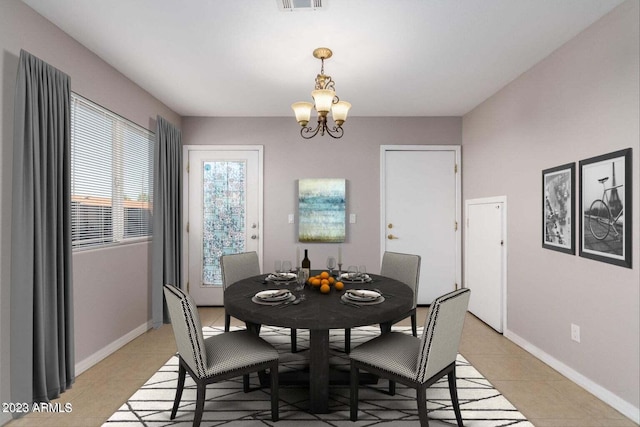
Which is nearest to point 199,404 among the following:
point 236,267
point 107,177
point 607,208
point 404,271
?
point 236,267

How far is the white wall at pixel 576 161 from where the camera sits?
2139mm

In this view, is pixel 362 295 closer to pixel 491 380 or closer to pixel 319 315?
pixel 319 315

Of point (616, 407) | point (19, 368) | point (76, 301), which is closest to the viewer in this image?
point (19, 368)

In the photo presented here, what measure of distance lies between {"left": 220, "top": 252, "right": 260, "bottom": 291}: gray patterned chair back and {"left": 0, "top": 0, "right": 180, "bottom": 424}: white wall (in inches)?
38.3

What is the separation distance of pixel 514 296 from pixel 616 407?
1.28 meters

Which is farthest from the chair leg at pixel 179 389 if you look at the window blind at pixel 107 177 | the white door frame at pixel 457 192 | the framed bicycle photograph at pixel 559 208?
the white door frame at pixel 457 192

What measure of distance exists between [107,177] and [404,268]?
110 inches

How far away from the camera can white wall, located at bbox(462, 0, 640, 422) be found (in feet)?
7.02

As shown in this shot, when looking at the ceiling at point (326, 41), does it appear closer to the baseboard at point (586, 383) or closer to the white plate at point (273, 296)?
the white plate at point (273, 296)

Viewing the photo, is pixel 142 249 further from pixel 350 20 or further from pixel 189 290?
pixel 350 20

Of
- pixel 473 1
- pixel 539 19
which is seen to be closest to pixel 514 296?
pixel 539 19

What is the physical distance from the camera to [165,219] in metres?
3.88

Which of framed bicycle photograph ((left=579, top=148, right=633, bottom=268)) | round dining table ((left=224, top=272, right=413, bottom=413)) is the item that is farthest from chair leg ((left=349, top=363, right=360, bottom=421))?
framed bicycle photograph ((left=579, top=148, right=633, bottom=268))

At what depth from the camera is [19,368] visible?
2.06 meters
